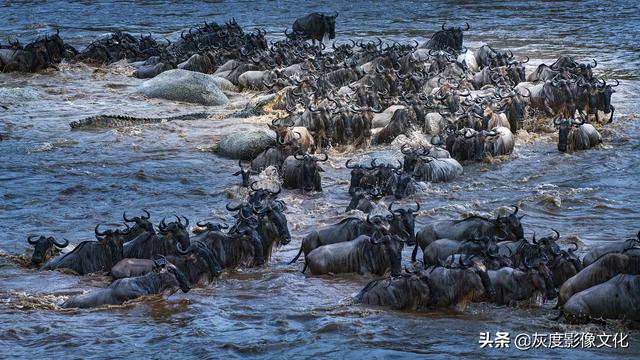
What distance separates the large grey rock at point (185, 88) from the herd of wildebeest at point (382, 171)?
1.03 metres

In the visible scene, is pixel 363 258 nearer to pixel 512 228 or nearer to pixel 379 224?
pixel 379 224

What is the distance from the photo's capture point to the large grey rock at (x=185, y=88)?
20.2 m

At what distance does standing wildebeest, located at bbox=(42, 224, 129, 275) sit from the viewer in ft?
37.3

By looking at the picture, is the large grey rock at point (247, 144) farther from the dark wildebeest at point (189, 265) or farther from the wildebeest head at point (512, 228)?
the dark wildebeest at point (189, 265)

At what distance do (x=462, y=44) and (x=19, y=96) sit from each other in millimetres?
9907

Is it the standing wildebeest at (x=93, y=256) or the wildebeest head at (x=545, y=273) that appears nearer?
the wildebeest head at (x=545, y=273)

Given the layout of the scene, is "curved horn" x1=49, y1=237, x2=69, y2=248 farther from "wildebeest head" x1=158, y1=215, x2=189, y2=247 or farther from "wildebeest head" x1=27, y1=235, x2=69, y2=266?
"wildebeest head" x1=158, y1=215, x2=189, y2=247

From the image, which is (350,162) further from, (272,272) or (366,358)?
(366,358)

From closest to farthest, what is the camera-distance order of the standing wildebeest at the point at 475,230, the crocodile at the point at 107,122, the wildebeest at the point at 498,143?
the standing wildebeest at the point at 475,230 < the wildebeest at the point at 498,143 < the crocodile at the point at 107,122

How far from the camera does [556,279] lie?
10523 millimetres

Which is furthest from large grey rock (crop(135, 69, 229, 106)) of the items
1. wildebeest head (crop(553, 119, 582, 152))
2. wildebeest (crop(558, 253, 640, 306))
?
wildebeest (crop(558, 253, 640, 306))

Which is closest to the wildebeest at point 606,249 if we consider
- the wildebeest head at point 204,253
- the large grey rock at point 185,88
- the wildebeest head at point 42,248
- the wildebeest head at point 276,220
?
the wildebeest head at point 276,220

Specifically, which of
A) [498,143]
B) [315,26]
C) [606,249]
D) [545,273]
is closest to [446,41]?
[315,26]

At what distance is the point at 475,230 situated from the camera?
38.7 feet
